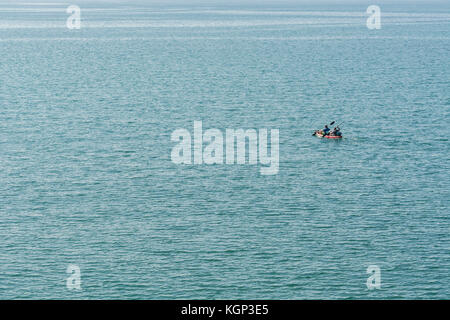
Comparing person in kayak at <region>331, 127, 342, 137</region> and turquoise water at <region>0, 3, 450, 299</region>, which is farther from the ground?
person in kayak at <region>331, 127, 342, 137</region>

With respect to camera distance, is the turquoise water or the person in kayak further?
the person in kayak

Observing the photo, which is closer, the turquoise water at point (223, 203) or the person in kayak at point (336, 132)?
the turquoise water at point (223, 203)

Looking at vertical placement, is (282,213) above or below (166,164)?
below

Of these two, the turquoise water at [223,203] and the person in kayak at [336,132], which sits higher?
the person in kayak at [336,132]

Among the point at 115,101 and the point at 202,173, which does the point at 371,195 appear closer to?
the point at 202,173

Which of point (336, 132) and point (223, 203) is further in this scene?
point (336, 132)

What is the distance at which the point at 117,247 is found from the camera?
6375 centimetres

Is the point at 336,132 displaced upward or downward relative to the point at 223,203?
upward
